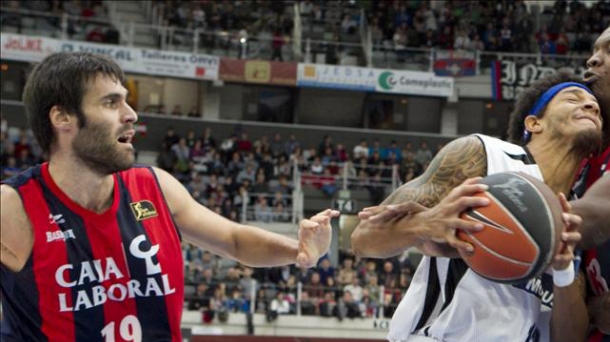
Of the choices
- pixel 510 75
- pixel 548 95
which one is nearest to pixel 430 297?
pixel 548 95

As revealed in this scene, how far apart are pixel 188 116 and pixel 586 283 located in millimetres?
22947

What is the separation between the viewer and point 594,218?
128 inches

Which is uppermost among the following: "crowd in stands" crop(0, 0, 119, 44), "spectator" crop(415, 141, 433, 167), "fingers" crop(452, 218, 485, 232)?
"crowd in stands" crop(0, 0, 119, 44)

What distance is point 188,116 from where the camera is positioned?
2598 cm

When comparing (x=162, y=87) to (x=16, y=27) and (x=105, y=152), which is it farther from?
(x=105, y=152)

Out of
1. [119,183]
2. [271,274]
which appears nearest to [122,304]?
[119,183]

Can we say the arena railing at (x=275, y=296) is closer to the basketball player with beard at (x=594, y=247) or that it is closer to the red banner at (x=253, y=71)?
the red banner at (x=253, y=71)

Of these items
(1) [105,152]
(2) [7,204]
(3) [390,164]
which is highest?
(1) [105,152]

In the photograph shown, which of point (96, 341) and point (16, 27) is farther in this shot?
point (16, 27)

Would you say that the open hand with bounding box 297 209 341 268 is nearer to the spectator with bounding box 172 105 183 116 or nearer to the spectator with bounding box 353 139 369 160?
the spectator with bounding box 353 139 369 160

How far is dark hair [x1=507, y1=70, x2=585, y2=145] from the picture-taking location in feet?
13.4

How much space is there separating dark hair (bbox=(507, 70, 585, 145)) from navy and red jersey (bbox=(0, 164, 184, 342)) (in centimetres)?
192

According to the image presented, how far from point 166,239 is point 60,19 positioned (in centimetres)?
2146

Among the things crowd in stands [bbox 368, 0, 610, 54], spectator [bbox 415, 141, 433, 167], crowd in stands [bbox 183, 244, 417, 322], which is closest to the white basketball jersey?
crowd in stands [bbox 183, 244, 417, 322]
